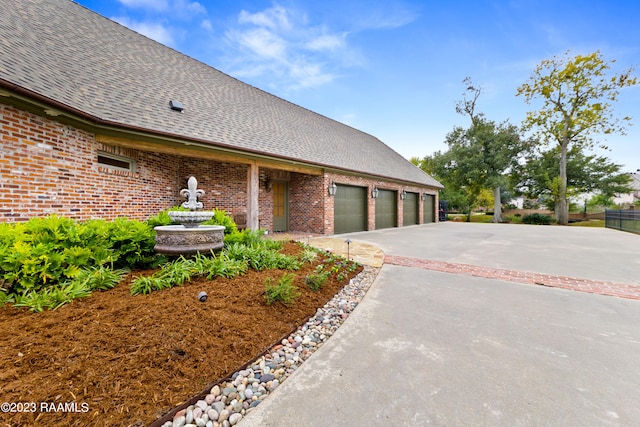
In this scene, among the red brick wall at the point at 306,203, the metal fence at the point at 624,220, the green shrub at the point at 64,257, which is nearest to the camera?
the green shrub at the point at 64,257

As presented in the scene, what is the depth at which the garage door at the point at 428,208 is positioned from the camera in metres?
17.3

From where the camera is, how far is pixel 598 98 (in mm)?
18703

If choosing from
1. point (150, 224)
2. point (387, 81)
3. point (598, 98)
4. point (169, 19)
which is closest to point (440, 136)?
point (598, 98)

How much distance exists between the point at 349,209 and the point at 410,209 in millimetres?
6261

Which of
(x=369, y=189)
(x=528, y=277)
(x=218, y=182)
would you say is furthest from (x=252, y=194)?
(x=528, y=277)

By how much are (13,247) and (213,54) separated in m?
14.4

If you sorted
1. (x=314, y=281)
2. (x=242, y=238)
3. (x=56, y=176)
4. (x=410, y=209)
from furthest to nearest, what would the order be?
(x=410, y=209), (x=242, y=238), (x=56, y=176), (x=314, y=281)

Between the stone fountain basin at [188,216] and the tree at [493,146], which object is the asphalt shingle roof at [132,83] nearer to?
the stone fountain basin at [188,216]

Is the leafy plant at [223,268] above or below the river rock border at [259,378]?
above

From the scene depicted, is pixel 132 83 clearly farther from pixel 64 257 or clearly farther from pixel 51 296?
pixel 51 296

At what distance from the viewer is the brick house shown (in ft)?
13.2

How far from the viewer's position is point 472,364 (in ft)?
6.79

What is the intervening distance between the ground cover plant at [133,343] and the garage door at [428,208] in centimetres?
1585

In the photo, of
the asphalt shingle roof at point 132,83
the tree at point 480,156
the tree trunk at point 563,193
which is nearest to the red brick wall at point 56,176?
the asphalt shingle roof at point 132,83
